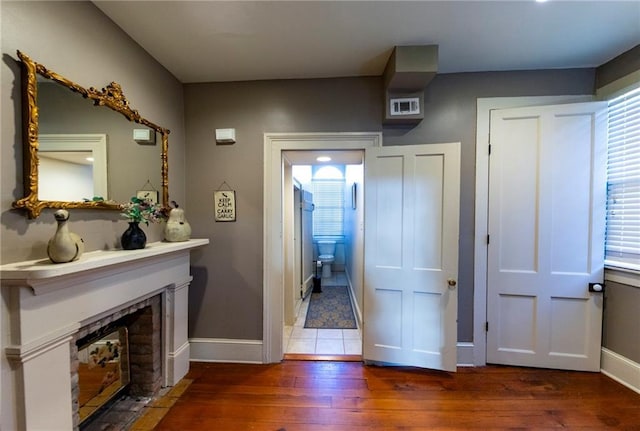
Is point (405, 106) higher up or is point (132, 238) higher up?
point (405, 106)

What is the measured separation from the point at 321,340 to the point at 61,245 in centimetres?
229

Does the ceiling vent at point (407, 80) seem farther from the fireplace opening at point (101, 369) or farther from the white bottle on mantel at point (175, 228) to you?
the fireplace opening at point (101, 369)

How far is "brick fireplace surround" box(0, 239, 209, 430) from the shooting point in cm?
102

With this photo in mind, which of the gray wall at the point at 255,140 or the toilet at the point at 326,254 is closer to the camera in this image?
the gray wall at the point at 255,140

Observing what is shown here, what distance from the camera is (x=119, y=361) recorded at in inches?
72.3

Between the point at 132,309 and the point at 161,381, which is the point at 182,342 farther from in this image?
the point at 132,309

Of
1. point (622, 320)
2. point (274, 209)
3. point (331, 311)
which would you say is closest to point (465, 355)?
point (622, 320)

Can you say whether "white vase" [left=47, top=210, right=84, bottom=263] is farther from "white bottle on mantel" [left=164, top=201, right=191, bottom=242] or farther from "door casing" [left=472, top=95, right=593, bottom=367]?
"door casing" [left=472, top=95, right=593, bottom=367]

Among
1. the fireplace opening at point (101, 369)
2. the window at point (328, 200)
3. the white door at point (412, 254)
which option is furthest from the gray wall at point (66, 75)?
the window at point (328, 200)

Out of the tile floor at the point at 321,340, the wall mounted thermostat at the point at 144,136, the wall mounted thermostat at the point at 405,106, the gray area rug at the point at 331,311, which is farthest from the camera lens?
the gray area rug at the point at 331,311

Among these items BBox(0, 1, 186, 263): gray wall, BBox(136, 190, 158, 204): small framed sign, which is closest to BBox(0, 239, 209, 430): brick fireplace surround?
BBox(0, 1, 186, 263): gray wall

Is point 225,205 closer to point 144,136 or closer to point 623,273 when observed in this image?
point 144,136

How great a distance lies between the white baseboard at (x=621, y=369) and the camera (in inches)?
74.1

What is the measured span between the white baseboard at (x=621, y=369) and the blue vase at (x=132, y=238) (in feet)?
11.9
